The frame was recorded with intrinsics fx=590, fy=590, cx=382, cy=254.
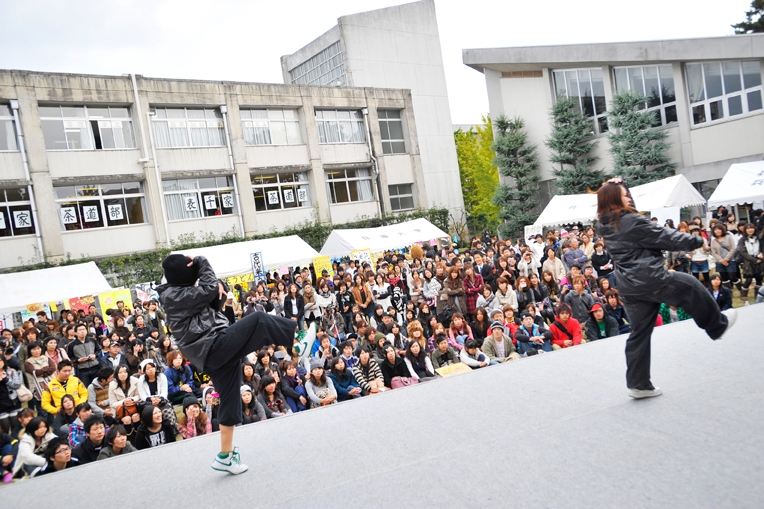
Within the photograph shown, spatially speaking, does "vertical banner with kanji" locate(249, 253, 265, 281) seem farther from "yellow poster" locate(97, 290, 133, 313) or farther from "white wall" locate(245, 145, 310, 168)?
"white wall" locate(245, 145, 310, 168)

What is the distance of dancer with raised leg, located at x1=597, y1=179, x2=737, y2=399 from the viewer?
3.90 meters

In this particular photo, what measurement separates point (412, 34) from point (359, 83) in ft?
19.4

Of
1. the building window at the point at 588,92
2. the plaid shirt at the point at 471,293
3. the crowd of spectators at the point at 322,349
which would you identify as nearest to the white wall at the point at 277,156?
the building window at the point at 588,92

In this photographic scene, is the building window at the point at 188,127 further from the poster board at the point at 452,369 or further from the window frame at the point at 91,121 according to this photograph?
the poster board at the point at 452,369

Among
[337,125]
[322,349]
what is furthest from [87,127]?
[322,349]

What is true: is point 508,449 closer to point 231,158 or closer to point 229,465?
point 229,465

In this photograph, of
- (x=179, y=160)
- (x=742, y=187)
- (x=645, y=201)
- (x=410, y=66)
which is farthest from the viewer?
(x=410, y=66)

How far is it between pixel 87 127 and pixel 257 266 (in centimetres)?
1224

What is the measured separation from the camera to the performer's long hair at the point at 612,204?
401 cm

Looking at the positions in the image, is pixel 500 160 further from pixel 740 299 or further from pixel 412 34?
pixel 740 299

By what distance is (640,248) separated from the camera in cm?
399

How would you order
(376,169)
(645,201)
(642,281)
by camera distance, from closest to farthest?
(642,281), (645,201), (376,169)

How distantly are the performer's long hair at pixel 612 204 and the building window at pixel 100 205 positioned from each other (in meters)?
24.1

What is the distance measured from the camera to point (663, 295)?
3961 mm
